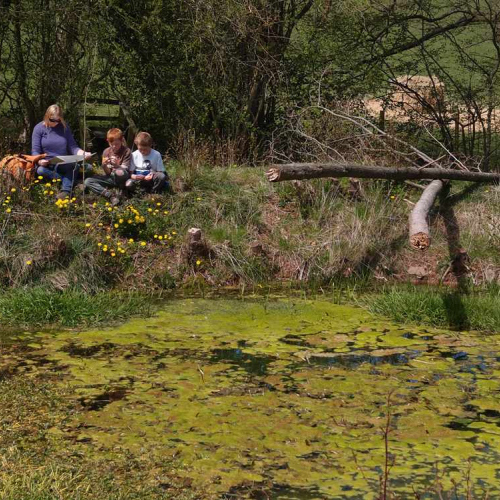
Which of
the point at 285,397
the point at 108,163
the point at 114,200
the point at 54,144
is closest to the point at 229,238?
the point at 114,200

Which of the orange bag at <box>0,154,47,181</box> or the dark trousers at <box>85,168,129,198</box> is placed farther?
the dark trousers at <box>85,168,129,198</box>

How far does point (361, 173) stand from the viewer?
35.0 ft

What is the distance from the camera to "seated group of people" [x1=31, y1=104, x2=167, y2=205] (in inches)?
461

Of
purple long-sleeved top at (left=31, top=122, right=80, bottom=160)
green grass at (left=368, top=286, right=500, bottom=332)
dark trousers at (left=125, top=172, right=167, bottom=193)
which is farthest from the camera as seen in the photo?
purple long-sleeved top at (left=31, top=122, right=80, bottom=160)

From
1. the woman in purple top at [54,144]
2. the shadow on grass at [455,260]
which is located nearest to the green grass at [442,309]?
the shadow on grass at [455,260]

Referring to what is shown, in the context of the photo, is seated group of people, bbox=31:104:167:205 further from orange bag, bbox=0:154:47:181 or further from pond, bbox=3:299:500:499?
pond, bbox=3:299:500:499

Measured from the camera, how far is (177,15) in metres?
13.7

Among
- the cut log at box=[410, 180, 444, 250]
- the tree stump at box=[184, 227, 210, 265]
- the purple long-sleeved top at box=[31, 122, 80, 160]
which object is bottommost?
the tree stump at box=[184, 227, 210, 265]

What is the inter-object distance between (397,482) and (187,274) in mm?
5554

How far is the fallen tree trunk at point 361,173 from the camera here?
31.9 ft

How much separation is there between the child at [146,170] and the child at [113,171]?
81mm

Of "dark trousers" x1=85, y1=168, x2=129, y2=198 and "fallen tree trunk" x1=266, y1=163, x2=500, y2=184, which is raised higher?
"fallen tree trunk" x1=266, y1=163, x2=500, y2=184

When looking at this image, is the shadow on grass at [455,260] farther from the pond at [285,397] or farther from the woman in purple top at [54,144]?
the woman in purple top at [54,144]

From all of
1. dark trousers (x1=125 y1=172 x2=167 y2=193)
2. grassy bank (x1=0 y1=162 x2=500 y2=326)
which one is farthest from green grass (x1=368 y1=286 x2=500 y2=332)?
dark trousers (x1=125 y1=172 x2=167 y2=193)
